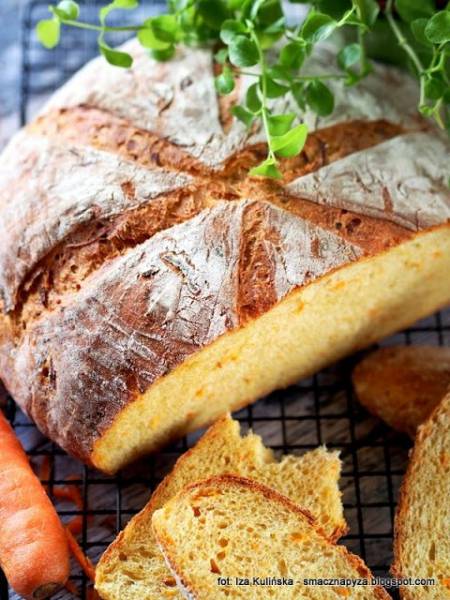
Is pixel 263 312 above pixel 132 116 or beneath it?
beneath

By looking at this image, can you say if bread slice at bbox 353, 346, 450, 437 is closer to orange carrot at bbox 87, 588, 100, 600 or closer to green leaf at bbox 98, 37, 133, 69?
orange carrot at bbox 87, 588, 100, 600

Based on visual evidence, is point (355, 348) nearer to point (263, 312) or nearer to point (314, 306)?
point (314, 306)

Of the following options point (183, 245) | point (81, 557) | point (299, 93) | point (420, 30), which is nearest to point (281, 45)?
point (299, 93)

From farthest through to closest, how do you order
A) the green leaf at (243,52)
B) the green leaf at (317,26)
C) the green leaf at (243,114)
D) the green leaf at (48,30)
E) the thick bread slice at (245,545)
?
1. the green leaf at (48,30)
2. the green leaf at (243,114)
3. the green leaf at (243,52)
4. the green leaf at (317,26)
5. the thick bread slice at (245,545)

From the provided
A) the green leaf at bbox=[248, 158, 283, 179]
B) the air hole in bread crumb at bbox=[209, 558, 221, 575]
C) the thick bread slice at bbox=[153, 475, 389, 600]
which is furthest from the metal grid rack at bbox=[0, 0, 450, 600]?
the green leaf at bbox=[248, 158, 283, 179]

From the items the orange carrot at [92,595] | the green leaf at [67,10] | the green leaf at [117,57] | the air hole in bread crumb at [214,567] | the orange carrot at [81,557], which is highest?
the green leaf at [67,10]

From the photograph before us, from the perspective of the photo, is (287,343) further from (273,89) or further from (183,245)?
(273,89)

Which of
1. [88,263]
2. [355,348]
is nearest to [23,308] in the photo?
[88,263]

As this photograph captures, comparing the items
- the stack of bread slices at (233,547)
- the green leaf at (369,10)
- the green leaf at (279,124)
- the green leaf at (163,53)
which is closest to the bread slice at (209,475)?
the stack of bread slices at (233,547)

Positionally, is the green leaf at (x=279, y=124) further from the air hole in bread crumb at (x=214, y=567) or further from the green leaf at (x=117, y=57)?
the air hole in bread crumb at (x=214, y=567)
